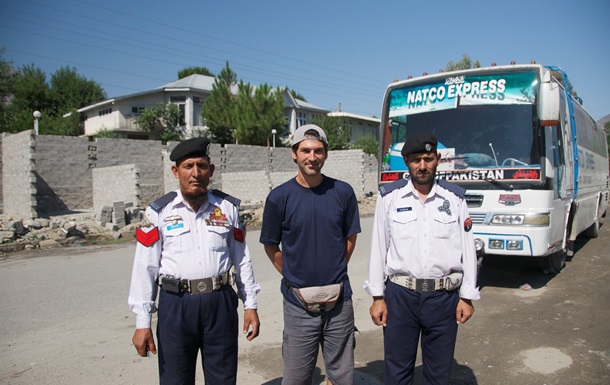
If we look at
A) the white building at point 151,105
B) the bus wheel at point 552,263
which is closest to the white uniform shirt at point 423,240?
the bus wheel at point 552,263

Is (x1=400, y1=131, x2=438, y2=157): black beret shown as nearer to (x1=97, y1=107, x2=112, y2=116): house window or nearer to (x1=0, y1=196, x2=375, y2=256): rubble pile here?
(x1=0, y1=196, x2=375, y2=256): rubble pile

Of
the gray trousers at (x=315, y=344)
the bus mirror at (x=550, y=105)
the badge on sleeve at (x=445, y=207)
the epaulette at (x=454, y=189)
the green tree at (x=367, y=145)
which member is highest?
the green tree at (x=367, y=145)

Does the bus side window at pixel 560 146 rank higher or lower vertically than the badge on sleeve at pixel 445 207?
higher

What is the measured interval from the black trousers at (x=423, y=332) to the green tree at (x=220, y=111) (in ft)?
103

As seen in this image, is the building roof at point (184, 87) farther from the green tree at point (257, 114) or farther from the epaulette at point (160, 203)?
the epaulette at point (160, 203)

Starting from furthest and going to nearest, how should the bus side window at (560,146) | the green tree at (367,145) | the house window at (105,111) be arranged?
the green tree at (367,145) → the house window at (105,111) → the bus side window at (560,146)

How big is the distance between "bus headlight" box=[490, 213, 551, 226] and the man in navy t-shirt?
3670mm

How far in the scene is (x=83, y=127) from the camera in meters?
42.0

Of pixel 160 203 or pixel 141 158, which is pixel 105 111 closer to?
pixel 141 158

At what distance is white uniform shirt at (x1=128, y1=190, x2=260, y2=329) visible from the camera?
7.91 ft

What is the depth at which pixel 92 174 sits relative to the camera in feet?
56.0

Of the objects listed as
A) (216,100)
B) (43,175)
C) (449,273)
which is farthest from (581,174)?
(216,100)

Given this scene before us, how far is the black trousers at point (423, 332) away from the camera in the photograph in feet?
8.48

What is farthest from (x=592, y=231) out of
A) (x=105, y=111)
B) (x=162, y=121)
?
(x=105, y=111)
